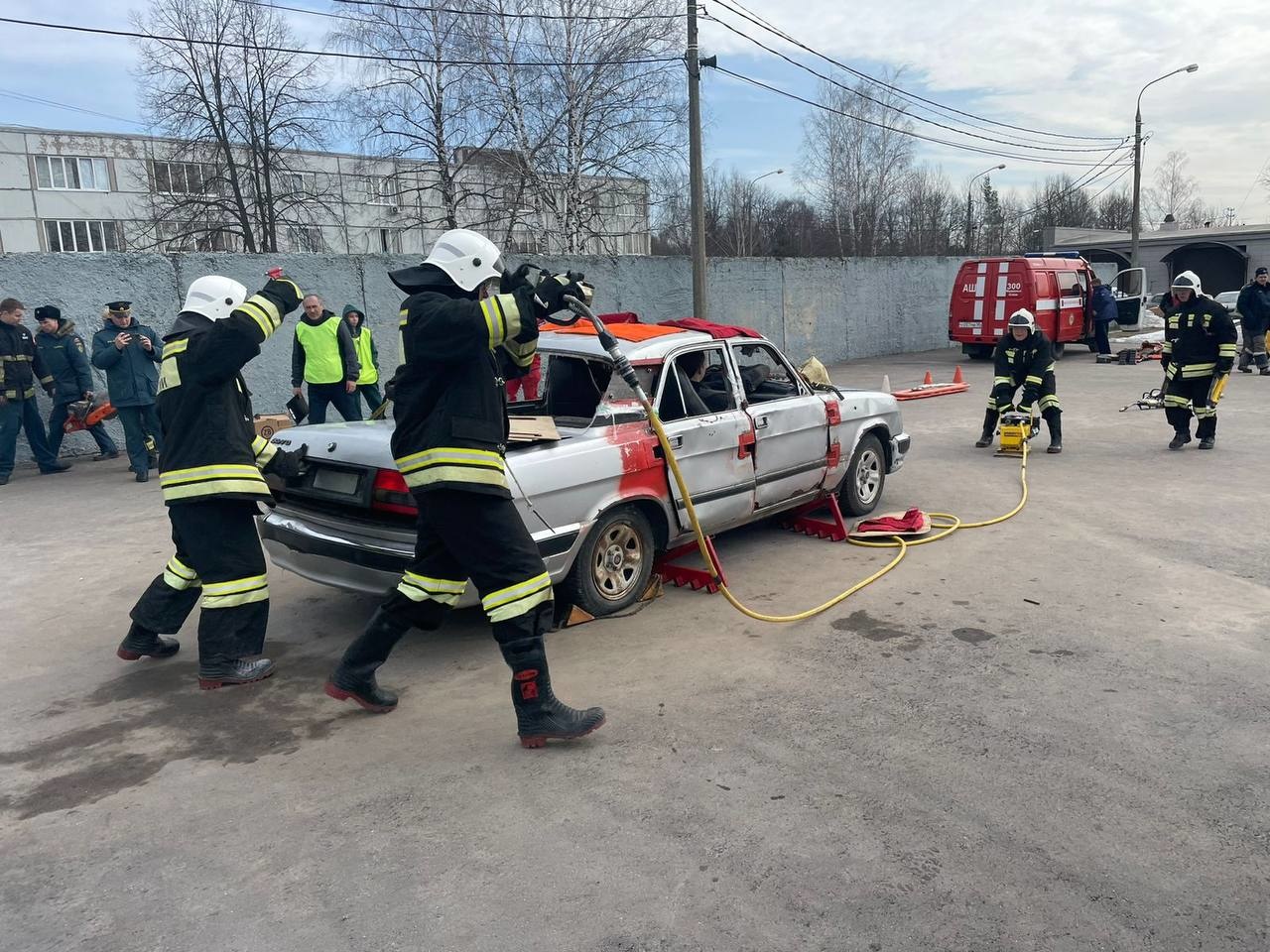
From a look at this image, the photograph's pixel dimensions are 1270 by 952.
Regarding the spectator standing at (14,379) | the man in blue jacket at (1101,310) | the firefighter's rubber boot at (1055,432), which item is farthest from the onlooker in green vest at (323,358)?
the man in blue jacket at (1101,310)

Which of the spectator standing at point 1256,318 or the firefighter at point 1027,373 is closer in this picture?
the firefighter at point 1027,373

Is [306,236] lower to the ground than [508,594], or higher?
higher

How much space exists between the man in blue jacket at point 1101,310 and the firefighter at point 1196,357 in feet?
37.1

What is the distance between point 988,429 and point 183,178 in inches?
1052

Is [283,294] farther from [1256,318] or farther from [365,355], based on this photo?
[1256,318]

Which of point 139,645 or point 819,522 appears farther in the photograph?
point 819,522

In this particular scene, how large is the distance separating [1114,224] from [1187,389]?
6474 cm

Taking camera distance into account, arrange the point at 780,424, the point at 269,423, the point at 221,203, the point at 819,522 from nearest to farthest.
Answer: the point at 780,424 < the point at 819,522 < the point at 269,423 < the point at 221,203

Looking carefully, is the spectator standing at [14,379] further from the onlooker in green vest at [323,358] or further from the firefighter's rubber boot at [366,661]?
the firefighter's rubber boot at [366,661]

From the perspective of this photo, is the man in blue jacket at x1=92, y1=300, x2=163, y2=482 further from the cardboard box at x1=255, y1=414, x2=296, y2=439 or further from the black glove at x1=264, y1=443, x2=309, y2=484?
the black glove at x1=264, y1=443, x2=309, y2=484

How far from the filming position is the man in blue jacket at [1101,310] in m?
20.6

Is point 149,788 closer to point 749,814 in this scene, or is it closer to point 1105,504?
point 749,814

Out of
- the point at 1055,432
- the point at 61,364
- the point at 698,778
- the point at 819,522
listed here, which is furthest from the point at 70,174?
the point at 698,778

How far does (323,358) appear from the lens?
9.55 metres
